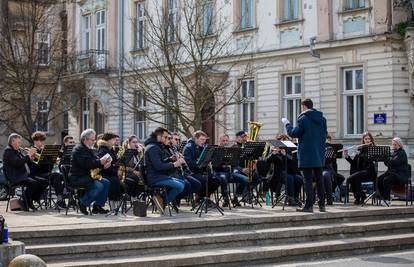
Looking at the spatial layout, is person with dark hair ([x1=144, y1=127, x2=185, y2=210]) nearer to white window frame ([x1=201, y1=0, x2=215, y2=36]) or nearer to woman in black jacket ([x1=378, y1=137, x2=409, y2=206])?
woman in black jacket ([x1=378, y1=137, x2=409, y2=206])

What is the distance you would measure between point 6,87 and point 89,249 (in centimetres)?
2063

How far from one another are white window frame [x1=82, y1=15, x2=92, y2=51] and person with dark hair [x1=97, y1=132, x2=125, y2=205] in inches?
954

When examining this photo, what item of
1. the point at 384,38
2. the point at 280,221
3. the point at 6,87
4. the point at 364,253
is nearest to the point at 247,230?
the point at 280,221

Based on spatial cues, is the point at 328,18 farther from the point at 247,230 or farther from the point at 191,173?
the point at 247,230

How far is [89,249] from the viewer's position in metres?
11.0

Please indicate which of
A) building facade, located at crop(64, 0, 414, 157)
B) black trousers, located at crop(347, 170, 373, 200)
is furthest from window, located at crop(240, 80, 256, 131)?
black trousers, located at crop(347, 170, 373, 200)

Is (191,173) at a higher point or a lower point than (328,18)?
lower

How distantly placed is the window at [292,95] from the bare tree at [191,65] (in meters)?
1.57

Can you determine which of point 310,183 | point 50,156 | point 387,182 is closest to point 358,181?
point 387,182

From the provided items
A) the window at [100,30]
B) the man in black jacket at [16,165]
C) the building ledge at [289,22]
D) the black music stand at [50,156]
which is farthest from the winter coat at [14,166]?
the window at [100,30]

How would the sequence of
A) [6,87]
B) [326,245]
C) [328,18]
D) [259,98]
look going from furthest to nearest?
[6,87] → [259,98] → [328,18] → [326,245]

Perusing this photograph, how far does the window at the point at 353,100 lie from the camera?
24969 mm

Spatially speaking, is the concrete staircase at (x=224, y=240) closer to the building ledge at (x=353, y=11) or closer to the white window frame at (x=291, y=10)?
the building ledge at (x=353, y=11)

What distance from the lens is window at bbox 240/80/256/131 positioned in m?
28.9
